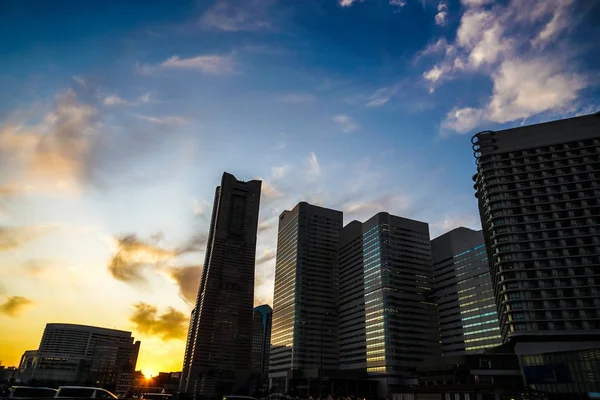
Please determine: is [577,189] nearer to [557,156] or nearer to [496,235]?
[557,156]

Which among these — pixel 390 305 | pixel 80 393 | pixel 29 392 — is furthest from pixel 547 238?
pixel 29 392

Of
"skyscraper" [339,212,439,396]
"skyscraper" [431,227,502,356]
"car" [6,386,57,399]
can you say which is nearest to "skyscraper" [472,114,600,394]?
"skyscraper" [431,227,502,356]

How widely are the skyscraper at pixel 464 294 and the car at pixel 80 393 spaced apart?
154 m

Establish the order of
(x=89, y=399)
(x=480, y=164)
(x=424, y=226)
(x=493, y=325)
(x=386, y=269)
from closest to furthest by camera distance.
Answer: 1. (x=89, y=399)
2. (x=480, y=164)
3. (x=493, y=325)
4. (x=386, y=269)
5. (x=424, y=226)

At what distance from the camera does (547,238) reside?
337 feet

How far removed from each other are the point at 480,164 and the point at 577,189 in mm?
25891

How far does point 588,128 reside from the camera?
112 m

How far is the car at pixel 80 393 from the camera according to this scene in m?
23.9

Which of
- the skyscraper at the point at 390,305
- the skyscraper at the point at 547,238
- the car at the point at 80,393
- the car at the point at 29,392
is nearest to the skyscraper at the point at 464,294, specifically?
the skyscraper at the point at 390,305

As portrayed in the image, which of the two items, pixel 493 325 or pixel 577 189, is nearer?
pixel 577 189

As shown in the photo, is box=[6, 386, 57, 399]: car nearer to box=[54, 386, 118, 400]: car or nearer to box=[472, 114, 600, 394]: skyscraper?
box=[54, 386, 118, 400]: car

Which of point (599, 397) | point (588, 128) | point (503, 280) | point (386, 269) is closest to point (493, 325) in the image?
point (386, 269)

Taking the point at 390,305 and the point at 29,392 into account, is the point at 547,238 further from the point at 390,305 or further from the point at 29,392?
the point at 29,392

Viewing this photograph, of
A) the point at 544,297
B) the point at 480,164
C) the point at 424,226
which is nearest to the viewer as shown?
the point at 544,297
